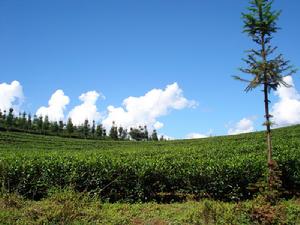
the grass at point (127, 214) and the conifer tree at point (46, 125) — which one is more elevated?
the conifer tree at point (46, 125)

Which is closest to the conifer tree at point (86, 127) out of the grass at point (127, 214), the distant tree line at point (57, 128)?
the distant tree line at point (57, 128)

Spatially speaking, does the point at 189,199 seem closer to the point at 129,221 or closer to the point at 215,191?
the point at 215,191

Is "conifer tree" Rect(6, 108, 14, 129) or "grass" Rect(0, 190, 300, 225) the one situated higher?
"conifer tree" Rect(6, 108, 14, 129)

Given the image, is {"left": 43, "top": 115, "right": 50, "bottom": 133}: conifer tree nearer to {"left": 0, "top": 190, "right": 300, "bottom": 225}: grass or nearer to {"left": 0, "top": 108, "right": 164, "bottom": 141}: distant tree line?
{"left": 0, "top": 108, "right": 164, "bottom": 141}: distant tree line

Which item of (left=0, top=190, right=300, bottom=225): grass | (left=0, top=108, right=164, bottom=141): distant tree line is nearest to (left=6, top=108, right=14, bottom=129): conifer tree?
(left=0, top=108, right=164, bottom=141): distant tree line

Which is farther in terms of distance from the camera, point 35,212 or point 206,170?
point 206,170

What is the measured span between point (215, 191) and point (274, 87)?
4058 mm

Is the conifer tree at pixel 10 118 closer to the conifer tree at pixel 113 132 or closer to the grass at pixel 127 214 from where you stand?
the conifer tree at pixel 113 132

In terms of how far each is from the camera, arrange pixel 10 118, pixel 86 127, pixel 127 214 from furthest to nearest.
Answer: pixel 86 127
pixel 10 118
pixel 127 214

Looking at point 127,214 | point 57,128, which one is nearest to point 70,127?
point 57,128

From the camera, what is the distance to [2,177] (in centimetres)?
1280

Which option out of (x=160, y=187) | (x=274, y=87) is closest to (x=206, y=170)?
(x=160, y=187)

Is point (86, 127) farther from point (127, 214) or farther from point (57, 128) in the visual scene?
point (127, 214)

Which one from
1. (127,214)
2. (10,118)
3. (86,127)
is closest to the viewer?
(127,214)
